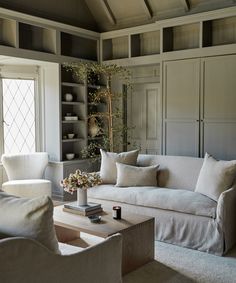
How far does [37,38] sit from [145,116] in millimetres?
2141

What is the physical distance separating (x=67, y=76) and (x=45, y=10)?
1.09 meters

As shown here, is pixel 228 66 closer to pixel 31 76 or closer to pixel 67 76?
pixel 67 76

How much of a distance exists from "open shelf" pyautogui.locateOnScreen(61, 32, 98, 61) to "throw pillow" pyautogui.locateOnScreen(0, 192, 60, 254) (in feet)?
15.3

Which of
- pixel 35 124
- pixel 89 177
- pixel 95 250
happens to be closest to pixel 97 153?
pixel 35 124

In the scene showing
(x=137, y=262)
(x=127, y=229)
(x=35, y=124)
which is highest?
(x=35, y=124)

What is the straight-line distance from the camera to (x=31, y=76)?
6117 mm

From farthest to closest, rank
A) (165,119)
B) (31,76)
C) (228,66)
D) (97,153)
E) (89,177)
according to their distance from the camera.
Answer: (97,153) → (31,76) → (165,119) → (228,66) → (89,177)

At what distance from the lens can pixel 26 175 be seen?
5547 millimetres

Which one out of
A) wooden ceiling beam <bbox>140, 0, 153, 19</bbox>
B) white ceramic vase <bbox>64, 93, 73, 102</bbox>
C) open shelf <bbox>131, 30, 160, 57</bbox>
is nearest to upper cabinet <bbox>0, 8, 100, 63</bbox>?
white ceramic vase <bbox>64, 93, 73, 102</bbox>

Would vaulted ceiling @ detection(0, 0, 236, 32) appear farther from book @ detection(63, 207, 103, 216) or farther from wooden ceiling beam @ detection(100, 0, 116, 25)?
book @ detection(63, 207, 103, 216)

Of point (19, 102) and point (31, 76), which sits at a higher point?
point (31, 76)

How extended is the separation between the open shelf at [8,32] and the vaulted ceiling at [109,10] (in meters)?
0.22

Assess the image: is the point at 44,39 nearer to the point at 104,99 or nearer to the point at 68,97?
the point at 68,97

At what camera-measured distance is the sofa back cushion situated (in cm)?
447
